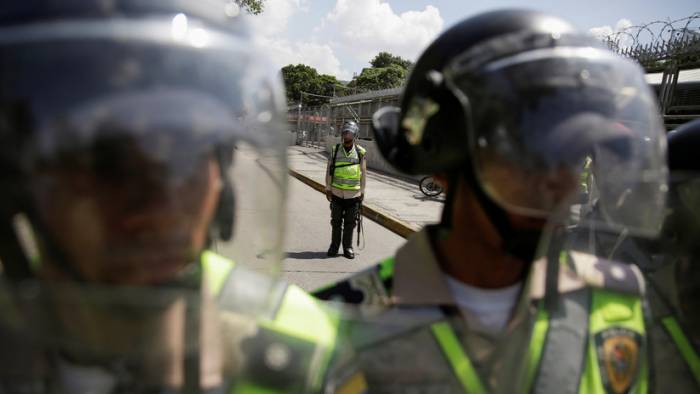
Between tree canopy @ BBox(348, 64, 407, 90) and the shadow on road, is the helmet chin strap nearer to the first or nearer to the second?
the shadow on road

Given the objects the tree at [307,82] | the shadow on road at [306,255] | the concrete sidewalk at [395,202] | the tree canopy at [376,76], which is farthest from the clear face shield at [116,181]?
the tree at [307,82]

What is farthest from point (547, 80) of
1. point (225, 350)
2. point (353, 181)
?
point (353, 181)

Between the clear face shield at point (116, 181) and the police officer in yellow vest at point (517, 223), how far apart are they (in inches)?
18.7

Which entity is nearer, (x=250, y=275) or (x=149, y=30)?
(x=149, y=30)

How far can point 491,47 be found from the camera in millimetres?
1172

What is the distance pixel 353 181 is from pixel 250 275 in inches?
212

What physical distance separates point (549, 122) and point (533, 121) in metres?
0.03

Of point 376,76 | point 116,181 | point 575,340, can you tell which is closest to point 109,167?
point 116,181

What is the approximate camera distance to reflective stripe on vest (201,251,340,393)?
1028 mm

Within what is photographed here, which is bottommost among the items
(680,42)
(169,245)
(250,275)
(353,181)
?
(353,181)

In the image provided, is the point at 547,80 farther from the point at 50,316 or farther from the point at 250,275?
the point at 50,316

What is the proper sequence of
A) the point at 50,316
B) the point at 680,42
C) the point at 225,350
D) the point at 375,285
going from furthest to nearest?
the point at 680,42, the point at 375,285, the point at 225,350, the point at 50,316

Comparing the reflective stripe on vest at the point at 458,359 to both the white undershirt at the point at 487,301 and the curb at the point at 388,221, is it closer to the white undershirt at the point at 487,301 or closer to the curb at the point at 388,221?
the white undershirt at the point at 487,301

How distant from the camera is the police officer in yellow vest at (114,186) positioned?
0.72 meters
